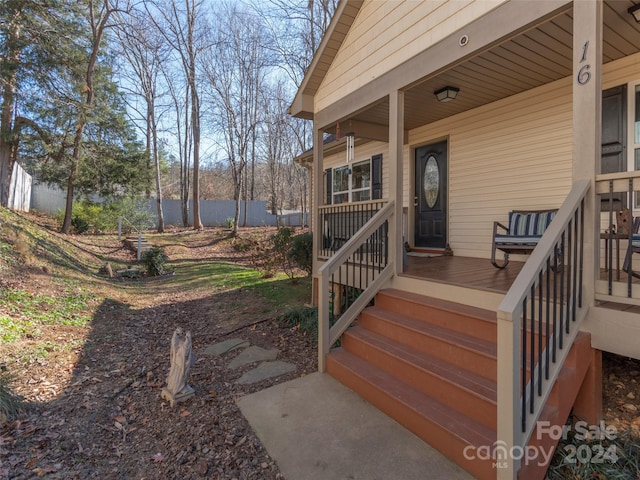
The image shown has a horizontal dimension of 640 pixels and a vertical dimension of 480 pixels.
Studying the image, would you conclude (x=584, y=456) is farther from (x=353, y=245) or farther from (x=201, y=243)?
(x=201, y=243)

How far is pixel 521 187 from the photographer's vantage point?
512 cm

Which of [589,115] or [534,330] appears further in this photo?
[589,115]

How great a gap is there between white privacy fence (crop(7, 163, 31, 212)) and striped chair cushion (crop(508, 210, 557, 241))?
51.0ft

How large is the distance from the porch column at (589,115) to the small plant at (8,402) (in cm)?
455

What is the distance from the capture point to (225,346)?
15.3 feet

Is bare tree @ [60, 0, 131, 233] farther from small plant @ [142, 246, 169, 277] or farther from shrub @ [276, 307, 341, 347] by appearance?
shrub @ [276, 307, 341, 347]

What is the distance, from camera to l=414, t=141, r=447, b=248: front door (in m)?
6.33

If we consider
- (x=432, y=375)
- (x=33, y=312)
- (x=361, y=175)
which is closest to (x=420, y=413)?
(x=432, y=375)

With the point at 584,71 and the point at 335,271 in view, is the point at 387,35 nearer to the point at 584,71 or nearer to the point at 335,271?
the point at 584,71

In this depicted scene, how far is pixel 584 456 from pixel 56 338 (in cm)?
556

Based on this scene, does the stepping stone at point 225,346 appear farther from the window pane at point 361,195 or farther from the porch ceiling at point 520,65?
the window pane at point 361,195

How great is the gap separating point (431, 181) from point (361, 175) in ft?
6.51

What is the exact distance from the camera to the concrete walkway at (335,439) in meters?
2.18

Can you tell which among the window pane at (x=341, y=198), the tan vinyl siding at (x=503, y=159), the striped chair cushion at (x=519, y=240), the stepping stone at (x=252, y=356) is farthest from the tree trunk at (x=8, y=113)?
the striped chair cushion at (x=519, y=240)
